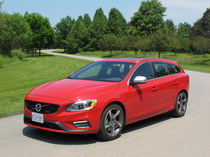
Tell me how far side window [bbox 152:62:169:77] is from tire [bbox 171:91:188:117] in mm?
830

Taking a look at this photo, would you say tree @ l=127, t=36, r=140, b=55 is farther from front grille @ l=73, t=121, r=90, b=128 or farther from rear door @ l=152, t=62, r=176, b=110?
front grille @ l=73, t=121, r=90, b=128

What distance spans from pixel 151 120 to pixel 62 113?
3003 mm

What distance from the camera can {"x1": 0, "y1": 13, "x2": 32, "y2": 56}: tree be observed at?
47.8 meters

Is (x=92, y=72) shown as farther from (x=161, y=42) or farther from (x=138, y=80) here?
(x=161, y=42)

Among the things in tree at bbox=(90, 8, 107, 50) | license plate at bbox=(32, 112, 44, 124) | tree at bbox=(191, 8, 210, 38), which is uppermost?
tree at bbox=(191, 8, 210, 38)

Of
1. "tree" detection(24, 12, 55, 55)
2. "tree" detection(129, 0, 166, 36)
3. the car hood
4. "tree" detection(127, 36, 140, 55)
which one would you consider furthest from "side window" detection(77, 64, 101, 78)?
"tree" detection(129, 0, 166, 36)

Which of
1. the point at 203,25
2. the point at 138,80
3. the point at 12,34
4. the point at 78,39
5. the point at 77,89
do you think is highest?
the point at 203,25

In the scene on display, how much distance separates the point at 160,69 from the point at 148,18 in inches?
3288

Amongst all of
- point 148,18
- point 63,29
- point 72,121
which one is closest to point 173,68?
point 72,121

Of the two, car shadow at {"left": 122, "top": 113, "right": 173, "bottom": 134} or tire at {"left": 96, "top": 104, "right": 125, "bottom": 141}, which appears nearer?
tire at {"left": 96, "top": 104, "right": 125, "bottom": 141}

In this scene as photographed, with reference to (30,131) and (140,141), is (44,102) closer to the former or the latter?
(30,131)

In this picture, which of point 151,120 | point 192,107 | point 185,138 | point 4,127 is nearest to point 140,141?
point 185,138

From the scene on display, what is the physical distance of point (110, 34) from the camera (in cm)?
7250

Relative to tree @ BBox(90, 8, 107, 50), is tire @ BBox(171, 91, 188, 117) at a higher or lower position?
lower
